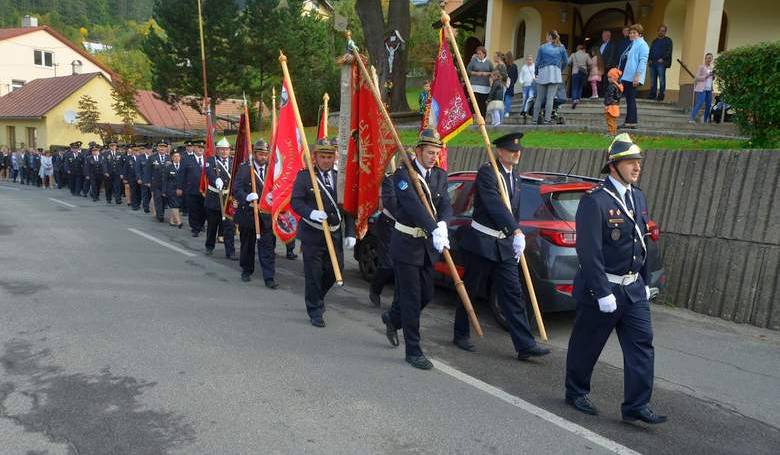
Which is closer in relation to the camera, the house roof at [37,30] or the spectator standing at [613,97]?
the spectator standing at [613,97]

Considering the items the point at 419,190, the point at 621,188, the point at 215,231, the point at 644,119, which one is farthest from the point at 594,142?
the point at 621,188

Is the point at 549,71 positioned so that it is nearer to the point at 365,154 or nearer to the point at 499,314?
the point at 365,154

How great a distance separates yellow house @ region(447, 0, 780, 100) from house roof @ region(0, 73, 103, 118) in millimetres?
30718

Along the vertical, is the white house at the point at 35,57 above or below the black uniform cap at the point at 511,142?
above

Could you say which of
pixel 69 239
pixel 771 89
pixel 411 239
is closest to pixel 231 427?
pixel 411 239

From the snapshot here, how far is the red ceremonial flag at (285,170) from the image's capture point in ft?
25.7

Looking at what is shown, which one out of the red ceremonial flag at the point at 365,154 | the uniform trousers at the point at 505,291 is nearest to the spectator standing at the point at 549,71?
the red ceremonial flag at the point at 365,154

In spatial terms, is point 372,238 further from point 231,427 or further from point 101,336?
point 231,427

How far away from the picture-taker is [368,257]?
30.3 ft

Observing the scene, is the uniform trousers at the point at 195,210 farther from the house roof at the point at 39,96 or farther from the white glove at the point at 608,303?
the house roof at the point at 39,96

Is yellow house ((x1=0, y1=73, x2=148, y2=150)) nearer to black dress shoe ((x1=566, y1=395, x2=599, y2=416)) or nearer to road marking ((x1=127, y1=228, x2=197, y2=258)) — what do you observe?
road marking ((x1=127, y1=228, x2=197, y2=258))

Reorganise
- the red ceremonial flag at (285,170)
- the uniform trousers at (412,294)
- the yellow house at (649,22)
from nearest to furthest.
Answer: the uniform trousers at (412,294) → the red ceremonial flag at (285,170) → the yellow house at (649,22)

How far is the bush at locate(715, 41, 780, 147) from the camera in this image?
7996 mm

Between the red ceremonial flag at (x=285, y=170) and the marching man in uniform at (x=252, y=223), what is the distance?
0.89 metres
